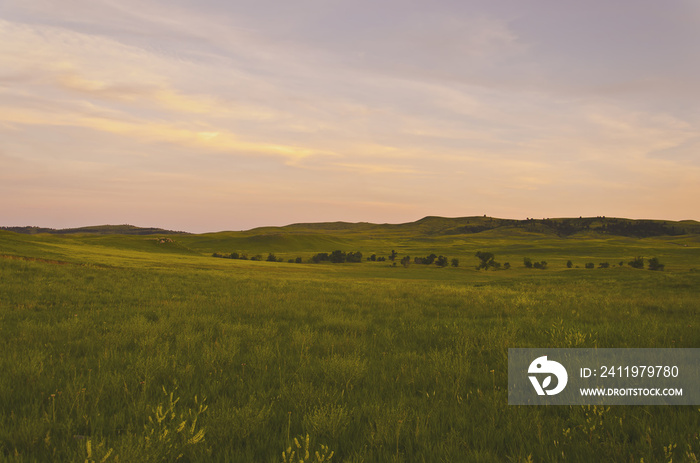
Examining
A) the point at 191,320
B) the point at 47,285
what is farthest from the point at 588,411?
the point at 47,285

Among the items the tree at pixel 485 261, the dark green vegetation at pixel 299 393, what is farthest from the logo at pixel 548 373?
the tree at pixel 485 261

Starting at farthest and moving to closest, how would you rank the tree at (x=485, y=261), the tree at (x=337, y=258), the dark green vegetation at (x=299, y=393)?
1. the tree at (x=337, y=258)
2. the tree at (x=485, y=261)
3. the dark green vegetation at (x=299, y=393)

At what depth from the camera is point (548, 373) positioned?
4938 mm

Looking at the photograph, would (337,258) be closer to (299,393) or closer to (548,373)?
(548,373)

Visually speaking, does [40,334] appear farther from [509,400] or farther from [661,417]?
[661,417]

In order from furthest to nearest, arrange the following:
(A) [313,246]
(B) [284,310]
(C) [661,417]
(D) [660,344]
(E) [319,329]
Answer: (A) [313,246]
(B) [284,310]
(E) [319,329]
(D) [660,344]
(C) [661,417]

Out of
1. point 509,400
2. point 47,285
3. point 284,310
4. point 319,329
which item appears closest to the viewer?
point 509,400

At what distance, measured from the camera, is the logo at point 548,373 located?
4561mm

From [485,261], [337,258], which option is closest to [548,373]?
[485,261]

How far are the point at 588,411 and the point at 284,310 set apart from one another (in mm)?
8055

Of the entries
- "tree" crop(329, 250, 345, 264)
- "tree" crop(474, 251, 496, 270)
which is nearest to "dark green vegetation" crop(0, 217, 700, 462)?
"tree" crop(474, 251, 496, 270)

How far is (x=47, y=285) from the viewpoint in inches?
559

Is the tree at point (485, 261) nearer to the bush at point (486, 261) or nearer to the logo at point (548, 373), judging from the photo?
the bush at point (486, 261)

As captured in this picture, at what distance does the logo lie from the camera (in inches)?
180
